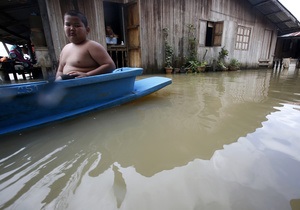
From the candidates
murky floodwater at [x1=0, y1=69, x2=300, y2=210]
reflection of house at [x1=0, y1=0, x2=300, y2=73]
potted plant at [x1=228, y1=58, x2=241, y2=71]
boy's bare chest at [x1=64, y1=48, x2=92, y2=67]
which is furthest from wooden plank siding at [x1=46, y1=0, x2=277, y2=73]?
murky floodwater at [x1=0, y1=69, x2=300, y2=210]

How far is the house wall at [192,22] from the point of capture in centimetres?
630

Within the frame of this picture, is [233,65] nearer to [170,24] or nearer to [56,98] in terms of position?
[170,24]

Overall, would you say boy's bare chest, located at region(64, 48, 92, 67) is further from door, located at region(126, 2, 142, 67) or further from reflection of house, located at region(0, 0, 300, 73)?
door, located at region(126, 2, 142, 67)

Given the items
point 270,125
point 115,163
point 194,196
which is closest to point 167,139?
point 115,163

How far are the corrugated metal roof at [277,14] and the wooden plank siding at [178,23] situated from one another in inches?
11.4

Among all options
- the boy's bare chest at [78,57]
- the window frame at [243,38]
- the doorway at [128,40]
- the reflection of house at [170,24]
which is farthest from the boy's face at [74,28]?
the window frame at [243,38]

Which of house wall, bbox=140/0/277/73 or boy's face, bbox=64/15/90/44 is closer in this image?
boy's face, bbox=64/15/90/44

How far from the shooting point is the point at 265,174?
1099 millimetres

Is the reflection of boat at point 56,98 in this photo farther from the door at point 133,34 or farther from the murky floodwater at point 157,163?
the door at point 133,34

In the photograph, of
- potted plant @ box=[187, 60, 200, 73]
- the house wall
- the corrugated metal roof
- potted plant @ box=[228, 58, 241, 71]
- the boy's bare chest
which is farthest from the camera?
potted plant @ box=[228, 58, 241, 71]

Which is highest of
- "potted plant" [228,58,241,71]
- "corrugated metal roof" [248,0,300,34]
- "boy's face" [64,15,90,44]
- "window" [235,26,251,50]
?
"corrugated metal roof" [248,0,300,34]

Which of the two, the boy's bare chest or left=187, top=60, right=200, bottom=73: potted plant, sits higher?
the boy's bare chest

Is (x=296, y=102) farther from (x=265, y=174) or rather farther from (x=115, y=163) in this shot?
(x=115, y=163)

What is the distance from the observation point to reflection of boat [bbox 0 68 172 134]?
1603 millimetres
